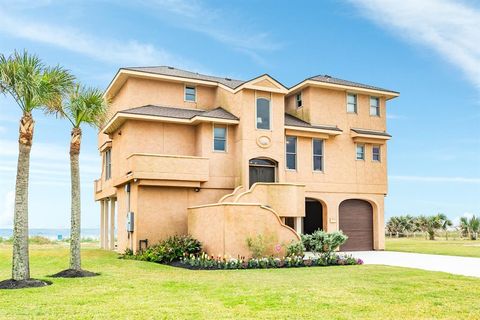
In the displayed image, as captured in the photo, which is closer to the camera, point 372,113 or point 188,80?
point 188,80

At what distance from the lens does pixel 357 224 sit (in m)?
32.6

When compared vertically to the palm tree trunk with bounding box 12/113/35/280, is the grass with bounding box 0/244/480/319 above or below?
below

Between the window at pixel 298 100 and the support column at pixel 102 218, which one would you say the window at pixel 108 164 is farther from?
the window at pixel 298 100

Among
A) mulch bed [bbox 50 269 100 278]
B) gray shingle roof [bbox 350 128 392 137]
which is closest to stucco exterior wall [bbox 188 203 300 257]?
mulch bed [bbox 50 269 100 278]

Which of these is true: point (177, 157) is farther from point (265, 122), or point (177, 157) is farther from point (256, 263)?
point (256, 263)

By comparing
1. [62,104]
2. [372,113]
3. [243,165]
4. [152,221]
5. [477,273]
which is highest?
[372,113]

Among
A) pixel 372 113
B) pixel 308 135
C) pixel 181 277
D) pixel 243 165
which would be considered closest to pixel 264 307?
pixel 181 277

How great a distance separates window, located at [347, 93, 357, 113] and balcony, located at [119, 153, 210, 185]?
1140 centimetres

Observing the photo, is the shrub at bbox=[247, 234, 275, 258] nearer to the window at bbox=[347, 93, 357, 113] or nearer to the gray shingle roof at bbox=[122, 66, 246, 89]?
the gray shingle roof at bbox=[122, 66, 246, 89]

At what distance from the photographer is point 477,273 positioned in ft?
58.5

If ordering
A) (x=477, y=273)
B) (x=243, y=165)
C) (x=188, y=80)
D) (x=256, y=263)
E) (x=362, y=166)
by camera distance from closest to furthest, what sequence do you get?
(x=477, y=273) → (x=256, y=263) → (x=243, y=165) → (x=188, y=80) → (x=362, y=166)

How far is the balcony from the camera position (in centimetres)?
2491

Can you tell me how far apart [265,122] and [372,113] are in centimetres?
930

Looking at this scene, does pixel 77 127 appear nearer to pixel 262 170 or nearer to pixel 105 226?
pixel 262 170
